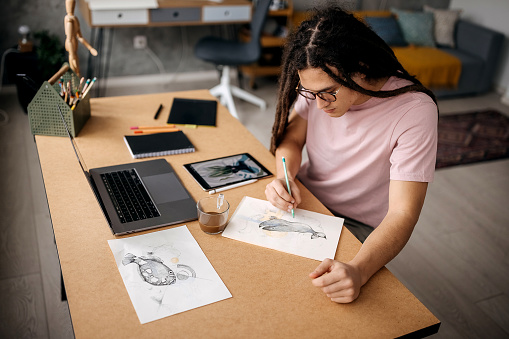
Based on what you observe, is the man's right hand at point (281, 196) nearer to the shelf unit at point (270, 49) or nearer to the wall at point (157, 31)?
the wall at point (157, 31)

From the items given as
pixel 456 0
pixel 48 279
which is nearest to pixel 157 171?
pixel 48 279

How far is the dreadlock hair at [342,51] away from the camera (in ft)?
3.82

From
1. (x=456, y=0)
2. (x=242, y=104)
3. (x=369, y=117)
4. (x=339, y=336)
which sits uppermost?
(x=456, y=0)

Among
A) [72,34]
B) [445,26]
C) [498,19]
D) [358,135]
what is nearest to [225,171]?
[358,135]

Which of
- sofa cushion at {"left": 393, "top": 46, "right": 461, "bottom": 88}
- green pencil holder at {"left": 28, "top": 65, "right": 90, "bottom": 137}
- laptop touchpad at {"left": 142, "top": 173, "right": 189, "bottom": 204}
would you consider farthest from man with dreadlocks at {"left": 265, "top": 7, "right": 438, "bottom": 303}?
sofa cushion at {"left": 393, "top": 46, "right": 461, "bottom": 88}

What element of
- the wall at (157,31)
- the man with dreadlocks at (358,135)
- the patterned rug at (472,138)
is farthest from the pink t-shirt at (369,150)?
the patterned rug at (472,138)

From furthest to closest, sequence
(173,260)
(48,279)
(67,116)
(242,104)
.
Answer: (242,104)
(48,279)
(67,116)
(173,260)

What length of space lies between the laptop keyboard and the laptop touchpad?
0.02 meters

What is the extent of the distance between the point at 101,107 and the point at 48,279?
2.55 feet

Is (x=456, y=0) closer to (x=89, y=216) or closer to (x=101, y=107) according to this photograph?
(x=101, y=107)

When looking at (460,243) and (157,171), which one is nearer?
(157,171)

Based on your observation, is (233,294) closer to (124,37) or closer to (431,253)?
(431,253)

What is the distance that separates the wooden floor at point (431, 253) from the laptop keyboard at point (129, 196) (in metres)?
0.73

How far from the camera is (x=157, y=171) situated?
140cm
